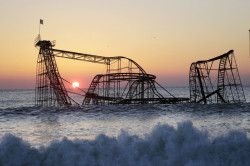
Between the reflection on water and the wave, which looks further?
the reflection on water

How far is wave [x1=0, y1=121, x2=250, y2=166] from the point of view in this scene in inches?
326

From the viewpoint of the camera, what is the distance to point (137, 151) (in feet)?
28.7

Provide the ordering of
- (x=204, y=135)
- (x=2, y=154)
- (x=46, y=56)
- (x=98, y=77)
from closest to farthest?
(x=2, y=154)
(x=204, y=135)
(x=46, y=56)
(x=98, y=77)

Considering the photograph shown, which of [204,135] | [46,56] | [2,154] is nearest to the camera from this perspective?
[2,154]

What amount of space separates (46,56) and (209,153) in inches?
1346

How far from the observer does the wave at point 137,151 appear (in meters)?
8.29

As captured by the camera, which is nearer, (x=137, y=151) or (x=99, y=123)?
(x=137, y=151)

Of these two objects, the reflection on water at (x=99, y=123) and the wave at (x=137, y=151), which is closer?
the wave at (x=137, y=151)

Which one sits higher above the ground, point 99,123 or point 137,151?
point 137,151

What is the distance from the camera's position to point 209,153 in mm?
8656

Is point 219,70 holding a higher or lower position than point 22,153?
higher

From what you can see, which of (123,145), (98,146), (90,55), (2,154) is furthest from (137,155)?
(90,55)

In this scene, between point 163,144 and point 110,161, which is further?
point 163,144

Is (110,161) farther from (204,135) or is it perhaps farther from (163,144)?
(204,135)
